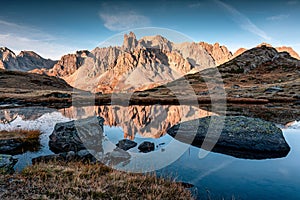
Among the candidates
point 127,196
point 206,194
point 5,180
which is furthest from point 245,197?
point 5,180

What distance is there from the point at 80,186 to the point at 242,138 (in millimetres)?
16592

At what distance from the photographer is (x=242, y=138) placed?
21453mm

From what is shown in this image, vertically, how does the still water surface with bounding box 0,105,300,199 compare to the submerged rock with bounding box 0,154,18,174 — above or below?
below

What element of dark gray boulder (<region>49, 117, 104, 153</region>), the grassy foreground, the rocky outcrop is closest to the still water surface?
dark gray boulder (<region>49, 117, 104, 153</region>)

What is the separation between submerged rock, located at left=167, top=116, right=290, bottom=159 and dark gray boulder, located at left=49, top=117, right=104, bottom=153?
31.1ft

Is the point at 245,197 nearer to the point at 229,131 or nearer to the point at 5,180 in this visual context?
the point at 229,131

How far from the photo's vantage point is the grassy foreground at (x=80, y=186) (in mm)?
9725

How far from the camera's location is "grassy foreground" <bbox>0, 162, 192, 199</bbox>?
9.73m

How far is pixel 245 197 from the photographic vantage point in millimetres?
12125

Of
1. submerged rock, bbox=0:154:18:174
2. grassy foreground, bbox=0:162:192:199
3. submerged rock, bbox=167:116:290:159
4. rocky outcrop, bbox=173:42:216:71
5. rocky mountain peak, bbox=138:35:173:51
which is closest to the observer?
grassy foreground, bbox=0:162:192:199

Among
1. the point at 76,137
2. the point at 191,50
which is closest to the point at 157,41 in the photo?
the point at 191,50

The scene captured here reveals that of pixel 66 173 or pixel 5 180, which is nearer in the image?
pixel 5 180

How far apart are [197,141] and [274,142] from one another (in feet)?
24.0

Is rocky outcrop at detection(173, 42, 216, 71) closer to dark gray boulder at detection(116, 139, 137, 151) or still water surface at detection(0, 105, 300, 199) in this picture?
still water surface at detection(0, 105, 300, 199)
